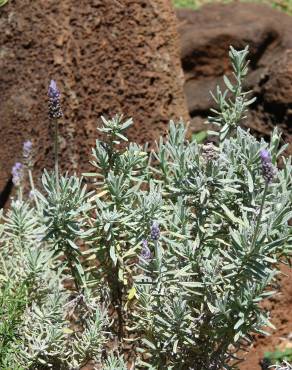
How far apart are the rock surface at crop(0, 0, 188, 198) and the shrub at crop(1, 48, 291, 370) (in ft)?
4.06

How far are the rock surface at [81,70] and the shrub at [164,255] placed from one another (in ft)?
4.06

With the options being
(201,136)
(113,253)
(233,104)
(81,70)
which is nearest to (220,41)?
(201,136)

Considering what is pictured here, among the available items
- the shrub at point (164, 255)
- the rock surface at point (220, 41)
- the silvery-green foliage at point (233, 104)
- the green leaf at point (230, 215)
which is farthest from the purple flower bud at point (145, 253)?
the rock surface at point (220, 41)

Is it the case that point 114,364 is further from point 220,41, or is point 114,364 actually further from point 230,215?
point 220,41

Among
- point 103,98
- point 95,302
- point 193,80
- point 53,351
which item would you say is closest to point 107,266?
point 95,302

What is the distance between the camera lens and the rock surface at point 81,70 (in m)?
5.04

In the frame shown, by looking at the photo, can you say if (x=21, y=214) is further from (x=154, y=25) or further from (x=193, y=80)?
(x=193, y=80)

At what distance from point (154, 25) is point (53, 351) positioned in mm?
2172

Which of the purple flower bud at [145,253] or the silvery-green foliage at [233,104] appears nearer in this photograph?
the purple flower bud at [145,253]

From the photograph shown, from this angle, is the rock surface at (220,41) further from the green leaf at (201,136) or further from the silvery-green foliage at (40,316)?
the silvery-green foliage at (40,316)

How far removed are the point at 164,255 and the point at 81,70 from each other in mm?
1837

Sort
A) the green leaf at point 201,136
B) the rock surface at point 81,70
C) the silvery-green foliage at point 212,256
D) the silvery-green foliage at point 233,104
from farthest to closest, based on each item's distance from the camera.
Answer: the green leaf at point 201,136, the rock surface at point 81,70, the silvery-green foliage at point 233,104, the silvery-green foliage at point 212,256

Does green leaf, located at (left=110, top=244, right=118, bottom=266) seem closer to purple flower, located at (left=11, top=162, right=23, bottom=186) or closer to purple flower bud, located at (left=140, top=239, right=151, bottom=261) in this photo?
purple flower bud, located at (left=140, top=239, right=151, bottom=261)

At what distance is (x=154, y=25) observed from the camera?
5.13 m
